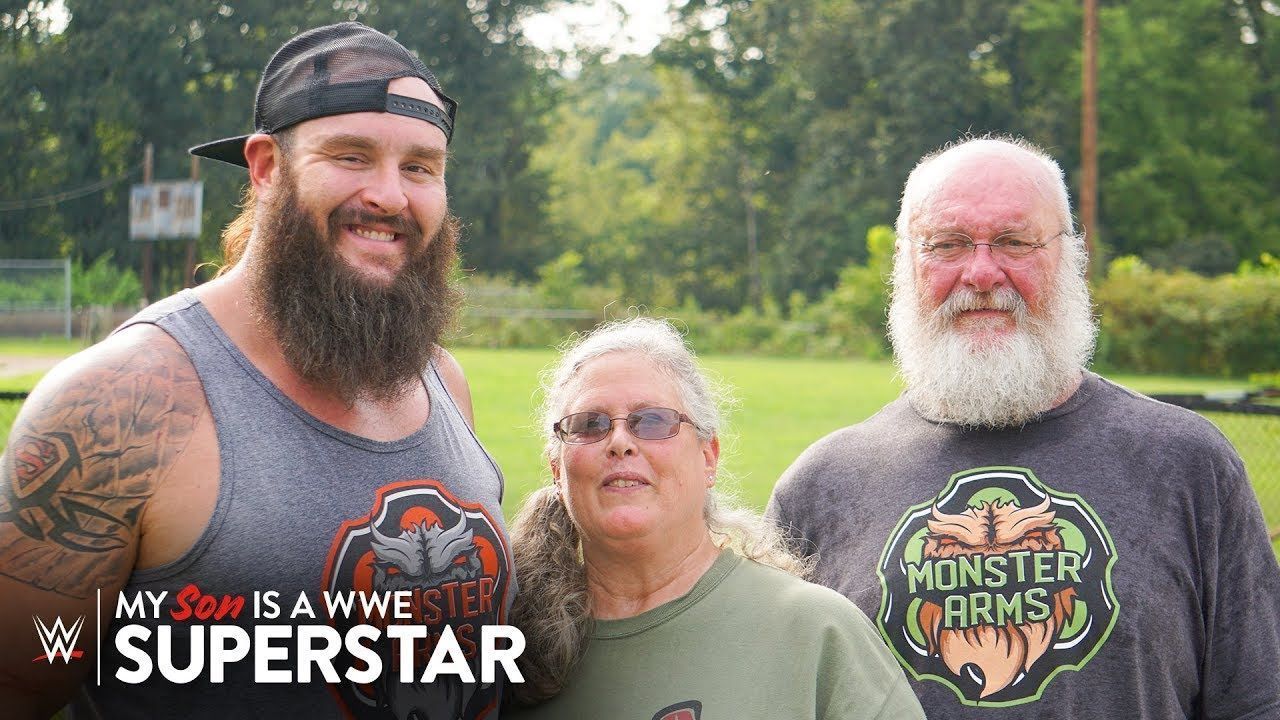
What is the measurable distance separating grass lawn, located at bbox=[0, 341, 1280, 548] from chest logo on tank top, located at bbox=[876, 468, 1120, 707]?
0.70 meters

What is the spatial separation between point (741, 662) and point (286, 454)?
Result: 3.08 ft

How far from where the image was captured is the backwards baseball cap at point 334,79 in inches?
96.3

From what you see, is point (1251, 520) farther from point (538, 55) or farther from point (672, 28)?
point (672, 28)

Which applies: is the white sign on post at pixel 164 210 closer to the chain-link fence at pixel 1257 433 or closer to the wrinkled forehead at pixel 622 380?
the chain-link fence at pixel 1257 433

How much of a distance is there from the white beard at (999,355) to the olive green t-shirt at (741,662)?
0.73 m

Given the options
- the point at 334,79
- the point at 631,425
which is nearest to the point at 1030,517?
the point at 631,425

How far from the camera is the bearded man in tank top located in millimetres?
2160

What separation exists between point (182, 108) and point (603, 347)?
24320mm

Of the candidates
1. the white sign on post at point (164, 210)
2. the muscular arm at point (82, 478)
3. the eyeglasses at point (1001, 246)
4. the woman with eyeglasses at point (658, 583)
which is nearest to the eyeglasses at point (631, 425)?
the woman with eyeglasses at point (658, 583)

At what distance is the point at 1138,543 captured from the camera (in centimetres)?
275

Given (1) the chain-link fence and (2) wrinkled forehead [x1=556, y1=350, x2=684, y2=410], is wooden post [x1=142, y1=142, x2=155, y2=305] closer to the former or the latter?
(1) the chain-link fence

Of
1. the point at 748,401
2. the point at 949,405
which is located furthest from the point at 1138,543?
the point at 748,401

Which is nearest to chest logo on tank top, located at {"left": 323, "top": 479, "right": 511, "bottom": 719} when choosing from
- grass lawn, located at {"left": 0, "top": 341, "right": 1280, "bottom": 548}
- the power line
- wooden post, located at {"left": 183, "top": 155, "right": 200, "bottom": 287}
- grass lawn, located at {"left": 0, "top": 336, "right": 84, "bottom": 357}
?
grass lawn, located at {"left": 0, "top": 341, "right": 1280, "bottom": 548}

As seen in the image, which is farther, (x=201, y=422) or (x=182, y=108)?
(x=182, y=108)
